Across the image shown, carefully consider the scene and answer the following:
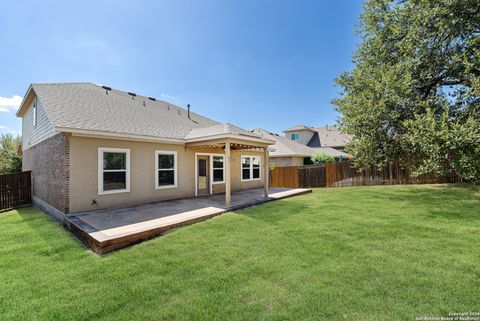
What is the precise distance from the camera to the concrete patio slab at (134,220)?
5035 millimetres

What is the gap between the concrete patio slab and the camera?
504 cm

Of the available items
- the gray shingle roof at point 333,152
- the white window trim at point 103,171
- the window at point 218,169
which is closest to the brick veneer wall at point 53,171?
the white window trim at point 103,171

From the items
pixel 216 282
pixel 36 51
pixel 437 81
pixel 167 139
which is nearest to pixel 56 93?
pixel 36 51

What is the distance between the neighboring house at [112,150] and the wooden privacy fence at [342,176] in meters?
5.23

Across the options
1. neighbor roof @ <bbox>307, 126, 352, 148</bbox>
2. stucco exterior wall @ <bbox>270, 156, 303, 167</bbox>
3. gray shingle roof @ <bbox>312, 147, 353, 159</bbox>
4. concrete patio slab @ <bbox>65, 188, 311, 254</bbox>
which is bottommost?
concrete patio slab @ <bbox>65, 188, 311, 254</bbox>

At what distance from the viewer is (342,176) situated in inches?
611

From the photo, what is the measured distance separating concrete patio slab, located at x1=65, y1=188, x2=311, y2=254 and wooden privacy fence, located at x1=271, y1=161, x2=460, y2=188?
787cm

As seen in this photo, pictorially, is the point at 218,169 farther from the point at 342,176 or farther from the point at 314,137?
the point at 314,137

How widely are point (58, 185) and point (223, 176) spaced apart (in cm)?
700

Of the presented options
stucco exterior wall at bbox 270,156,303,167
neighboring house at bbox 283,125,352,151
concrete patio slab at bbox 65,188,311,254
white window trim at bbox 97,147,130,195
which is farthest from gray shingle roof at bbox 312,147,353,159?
white window trim at bbox 97,147,130,195

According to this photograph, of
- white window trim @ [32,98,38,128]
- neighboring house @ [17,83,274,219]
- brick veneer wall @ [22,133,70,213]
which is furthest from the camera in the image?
white window trim @ [32,98,38,128]

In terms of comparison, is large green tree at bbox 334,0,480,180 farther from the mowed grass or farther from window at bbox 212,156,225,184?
window at bbox 212,156,225,184

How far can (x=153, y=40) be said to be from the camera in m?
12.1

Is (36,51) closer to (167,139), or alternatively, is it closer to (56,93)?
(56,93)
